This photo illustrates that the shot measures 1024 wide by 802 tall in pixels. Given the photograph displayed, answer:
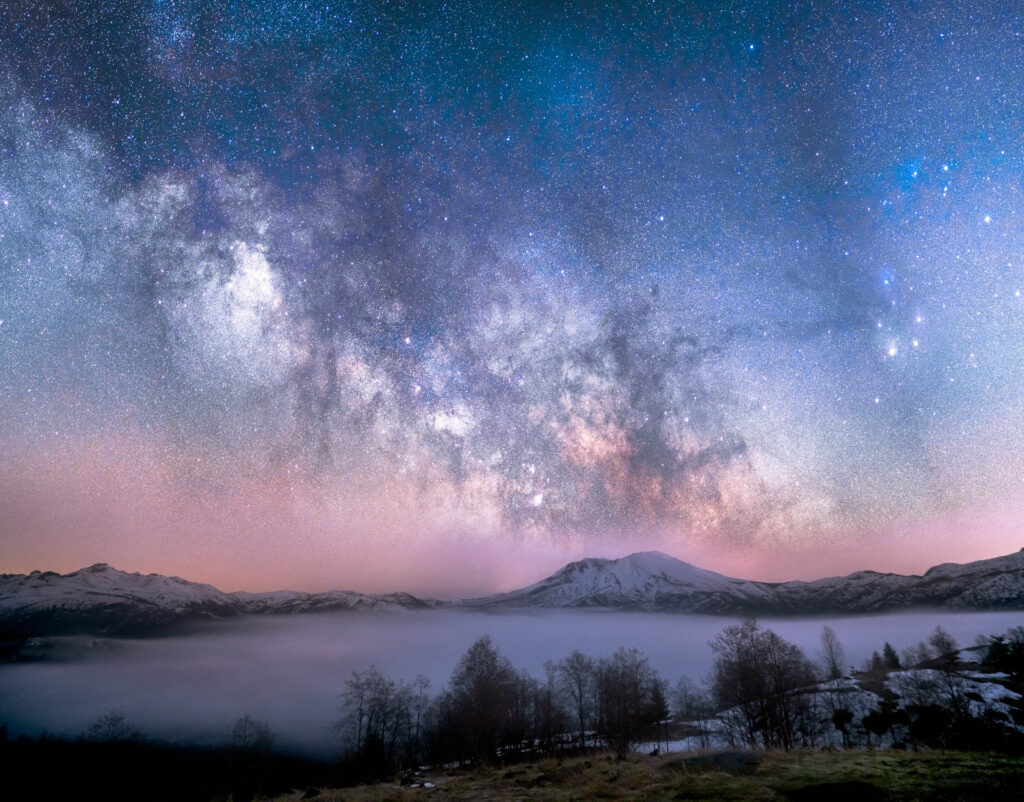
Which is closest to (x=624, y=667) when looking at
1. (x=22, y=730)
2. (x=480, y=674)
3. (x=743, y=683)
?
(x=480, y=674)

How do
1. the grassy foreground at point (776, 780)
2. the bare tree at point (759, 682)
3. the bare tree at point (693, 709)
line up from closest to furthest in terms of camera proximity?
the grassy foreground at point (776, 780) < the bare tree at point (759, 682) < the bare tree at point (693, 709)

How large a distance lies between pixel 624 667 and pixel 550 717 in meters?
19.2

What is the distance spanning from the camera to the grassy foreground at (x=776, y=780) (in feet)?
59.6

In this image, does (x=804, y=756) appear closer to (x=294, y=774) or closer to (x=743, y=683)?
(x=743, y=683)

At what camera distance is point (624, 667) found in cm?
10275

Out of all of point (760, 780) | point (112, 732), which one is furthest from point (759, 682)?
point (112, 732)

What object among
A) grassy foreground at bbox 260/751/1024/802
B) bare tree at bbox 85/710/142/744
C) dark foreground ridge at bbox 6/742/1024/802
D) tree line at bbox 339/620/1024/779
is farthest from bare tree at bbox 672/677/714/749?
bare tree at bbox 85/710/142/744

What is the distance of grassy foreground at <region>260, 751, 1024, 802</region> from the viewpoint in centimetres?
1817

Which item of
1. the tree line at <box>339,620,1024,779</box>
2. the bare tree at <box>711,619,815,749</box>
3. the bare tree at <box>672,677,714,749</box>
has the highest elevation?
the bare tree at <box>711,619,815,749</box>

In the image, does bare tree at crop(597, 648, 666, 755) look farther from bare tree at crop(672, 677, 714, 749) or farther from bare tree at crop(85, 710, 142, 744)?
bare tree at crop(85, 710, 142, 744)

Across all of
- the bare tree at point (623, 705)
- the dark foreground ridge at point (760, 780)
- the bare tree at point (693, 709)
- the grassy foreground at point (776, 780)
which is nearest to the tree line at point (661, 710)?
the bare tree at point (623, 705)

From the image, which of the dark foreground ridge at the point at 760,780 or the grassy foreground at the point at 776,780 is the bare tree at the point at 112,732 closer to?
the dark foreground ridge at the point at 760,780

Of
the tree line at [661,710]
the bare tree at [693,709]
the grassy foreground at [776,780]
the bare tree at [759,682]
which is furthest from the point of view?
the bare tree at [693,709]

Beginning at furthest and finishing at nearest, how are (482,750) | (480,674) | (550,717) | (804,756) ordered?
(550,717) < (480,674) < (482,750) < (804,756)
